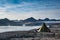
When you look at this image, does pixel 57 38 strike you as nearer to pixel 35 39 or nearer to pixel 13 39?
pixel 35 39

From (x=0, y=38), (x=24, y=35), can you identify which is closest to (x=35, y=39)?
(x=24, y=35)

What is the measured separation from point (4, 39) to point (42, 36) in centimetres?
121

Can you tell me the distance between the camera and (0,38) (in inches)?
249

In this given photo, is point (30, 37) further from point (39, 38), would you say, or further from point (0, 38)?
point (0, 38)

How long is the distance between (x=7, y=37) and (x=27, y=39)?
61cm

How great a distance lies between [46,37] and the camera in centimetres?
649

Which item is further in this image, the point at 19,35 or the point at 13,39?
the point at 19,35

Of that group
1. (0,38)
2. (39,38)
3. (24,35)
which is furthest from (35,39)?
(0,38)

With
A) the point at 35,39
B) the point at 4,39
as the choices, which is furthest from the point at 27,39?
the point at 4,39

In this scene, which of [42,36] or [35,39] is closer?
[35,39]

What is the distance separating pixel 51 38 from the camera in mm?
6266

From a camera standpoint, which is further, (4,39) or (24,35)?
(24,35)

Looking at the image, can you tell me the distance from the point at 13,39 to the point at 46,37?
99cm

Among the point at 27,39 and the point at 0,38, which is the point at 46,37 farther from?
the point at 0,38
